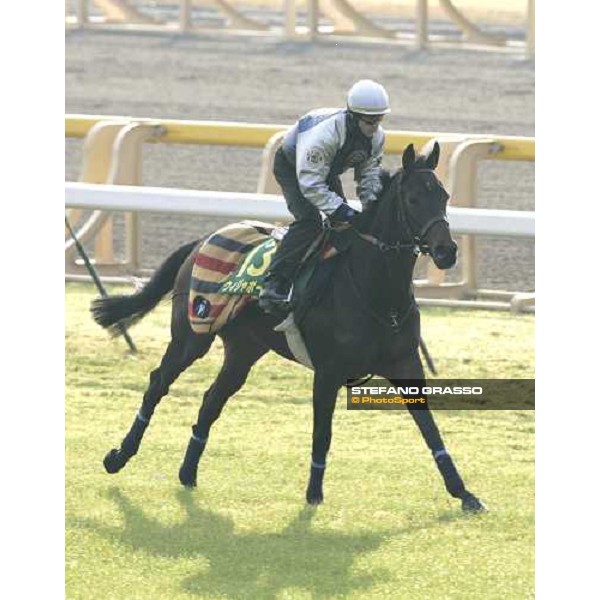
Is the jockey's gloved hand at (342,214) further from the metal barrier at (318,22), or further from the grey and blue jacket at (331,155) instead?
the metal barrier at (318,22)

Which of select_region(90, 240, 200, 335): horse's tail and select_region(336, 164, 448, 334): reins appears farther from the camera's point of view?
select_region(90, 240, 200, 335): horse's tail

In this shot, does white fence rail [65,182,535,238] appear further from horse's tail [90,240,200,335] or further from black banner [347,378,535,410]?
horse's tail [90,240,200,335]

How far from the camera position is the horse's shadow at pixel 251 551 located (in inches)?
311

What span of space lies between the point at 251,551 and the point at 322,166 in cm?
166

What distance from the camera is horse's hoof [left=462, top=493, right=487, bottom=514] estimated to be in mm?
8859

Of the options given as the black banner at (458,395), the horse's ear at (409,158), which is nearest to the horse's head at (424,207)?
the horse's ear at (409,158)

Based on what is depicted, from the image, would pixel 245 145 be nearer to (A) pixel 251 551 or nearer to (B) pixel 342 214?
(B) pixel 342 214

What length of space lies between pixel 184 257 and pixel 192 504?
4.48 feet

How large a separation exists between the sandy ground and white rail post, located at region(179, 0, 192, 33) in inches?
9.7

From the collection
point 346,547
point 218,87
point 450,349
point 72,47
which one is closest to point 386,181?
point 346,547

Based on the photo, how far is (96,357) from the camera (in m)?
12.1

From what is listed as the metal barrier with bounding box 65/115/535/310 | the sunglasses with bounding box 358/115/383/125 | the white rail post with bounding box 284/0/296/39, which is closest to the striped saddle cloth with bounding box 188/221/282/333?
the sunglasses with bounding box 358/115/383/125

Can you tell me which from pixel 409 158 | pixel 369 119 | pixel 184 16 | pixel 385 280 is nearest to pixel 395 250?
pixel 385 280
